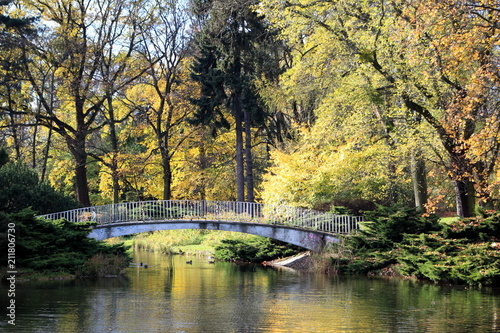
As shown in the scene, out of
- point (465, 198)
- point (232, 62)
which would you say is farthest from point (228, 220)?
point (465, 198)

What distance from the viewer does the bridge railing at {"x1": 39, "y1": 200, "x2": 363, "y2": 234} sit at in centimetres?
2723

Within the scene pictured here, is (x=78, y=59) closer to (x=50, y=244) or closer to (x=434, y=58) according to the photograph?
(x=50, y=244)

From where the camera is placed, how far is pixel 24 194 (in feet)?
89.0

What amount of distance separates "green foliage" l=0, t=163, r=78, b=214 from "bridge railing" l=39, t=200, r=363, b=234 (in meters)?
0.81

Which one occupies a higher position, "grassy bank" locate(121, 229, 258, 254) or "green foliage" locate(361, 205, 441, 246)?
"green foliage" locate(361, 205, 441, 246)

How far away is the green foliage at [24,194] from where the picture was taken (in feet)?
87.5

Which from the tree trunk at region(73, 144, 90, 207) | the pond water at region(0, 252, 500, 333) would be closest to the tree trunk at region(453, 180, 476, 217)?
the pond water at region(0, 252, 500, 333)

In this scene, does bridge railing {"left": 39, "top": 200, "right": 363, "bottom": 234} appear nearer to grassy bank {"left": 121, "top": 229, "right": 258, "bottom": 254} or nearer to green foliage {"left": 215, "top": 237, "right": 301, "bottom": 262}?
green foliage {"left": 215, "top": 237, "right": 301, "bottom": 262}

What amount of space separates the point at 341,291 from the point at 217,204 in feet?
38.4

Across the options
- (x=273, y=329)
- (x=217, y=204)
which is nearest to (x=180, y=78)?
(x=217, y=204)

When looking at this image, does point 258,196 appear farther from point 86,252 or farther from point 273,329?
point 273,329

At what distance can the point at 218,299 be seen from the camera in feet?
60.9

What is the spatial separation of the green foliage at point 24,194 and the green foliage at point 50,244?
259cm

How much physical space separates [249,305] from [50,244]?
9.73 metres
